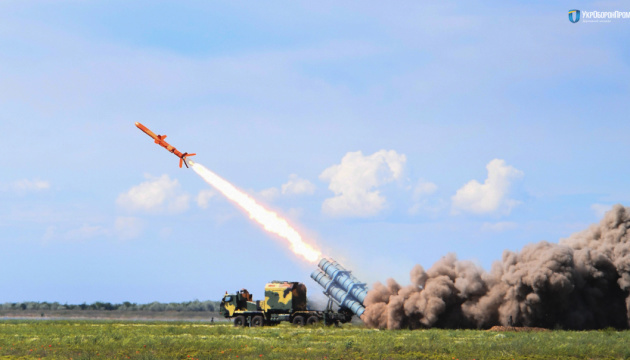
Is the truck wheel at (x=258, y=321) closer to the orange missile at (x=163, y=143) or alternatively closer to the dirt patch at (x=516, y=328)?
the orange missile at (x=163, y=143)

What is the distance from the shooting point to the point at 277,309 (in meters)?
55.0

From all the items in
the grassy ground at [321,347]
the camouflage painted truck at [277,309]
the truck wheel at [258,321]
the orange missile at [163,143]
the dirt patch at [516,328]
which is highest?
the orange missile at [163,143]

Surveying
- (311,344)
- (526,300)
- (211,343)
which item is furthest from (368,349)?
(526,300)

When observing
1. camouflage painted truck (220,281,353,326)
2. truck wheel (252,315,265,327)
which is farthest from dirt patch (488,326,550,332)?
truck wheel (252,315,265,327)

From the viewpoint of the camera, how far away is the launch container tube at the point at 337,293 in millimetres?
53375

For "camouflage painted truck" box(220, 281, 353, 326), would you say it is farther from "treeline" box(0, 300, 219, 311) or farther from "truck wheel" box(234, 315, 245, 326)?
"treeline" box(0, 300, 219, 311)

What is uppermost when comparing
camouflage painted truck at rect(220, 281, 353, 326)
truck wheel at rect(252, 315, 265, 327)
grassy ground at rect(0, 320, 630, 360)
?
camouflage painted truck at rect(220, 281, 353, 326)

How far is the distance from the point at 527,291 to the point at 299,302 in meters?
17.7

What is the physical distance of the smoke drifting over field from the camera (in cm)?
4703

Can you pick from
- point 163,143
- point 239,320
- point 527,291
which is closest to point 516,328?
point 527,291

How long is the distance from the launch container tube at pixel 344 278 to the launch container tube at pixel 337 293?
37cm

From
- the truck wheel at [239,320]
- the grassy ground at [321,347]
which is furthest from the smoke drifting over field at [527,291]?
the truck wheel at [239,320]

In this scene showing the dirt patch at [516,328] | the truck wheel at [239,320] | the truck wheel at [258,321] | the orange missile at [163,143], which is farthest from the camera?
the truck wheel at [239,320]

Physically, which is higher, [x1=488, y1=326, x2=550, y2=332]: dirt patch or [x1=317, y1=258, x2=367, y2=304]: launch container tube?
[x1=317, y1=258, x2=367, y2=304]: launch container tube
